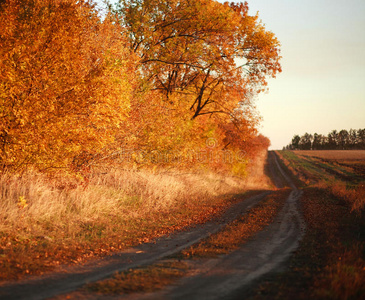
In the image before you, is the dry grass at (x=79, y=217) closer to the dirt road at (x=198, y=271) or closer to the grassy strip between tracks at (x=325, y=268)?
the dirt road at (x=198, y=271)

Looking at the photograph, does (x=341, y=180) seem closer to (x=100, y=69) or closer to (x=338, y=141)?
(x=100, y=69)

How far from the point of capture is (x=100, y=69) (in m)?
9.84

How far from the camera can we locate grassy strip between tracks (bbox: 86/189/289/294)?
4.80m

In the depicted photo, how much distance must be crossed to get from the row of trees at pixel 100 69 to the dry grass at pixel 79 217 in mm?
1019

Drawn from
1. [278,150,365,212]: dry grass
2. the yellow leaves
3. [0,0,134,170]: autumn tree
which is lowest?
[278,150,365,212]: dry grass

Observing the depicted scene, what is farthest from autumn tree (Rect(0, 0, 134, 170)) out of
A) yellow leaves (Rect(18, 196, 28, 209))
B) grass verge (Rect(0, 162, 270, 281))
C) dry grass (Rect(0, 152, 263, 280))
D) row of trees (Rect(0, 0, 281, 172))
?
yellow leaves (Rect(18, 196, 28, 209))

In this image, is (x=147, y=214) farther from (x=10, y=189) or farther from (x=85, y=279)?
(x=85, y=279)

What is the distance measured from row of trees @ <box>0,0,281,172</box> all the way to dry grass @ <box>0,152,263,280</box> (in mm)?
1019

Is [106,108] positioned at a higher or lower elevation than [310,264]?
higher

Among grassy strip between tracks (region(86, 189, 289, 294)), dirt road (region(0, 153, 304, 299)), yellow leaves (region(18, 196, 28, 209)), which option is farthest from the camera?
yellow leaves (region(18, 196, 28, 209))

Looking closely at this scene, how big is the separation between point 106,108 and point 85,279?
625 cm

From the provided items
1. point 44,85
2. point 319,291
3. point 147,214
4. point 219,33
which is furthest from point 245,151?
point 319,291

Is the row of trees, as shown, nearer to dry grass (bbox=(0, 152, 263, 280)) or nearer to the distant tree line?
dry grass (bbox=(0, 152, 263, 280))

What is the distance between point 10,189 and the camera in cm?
853
